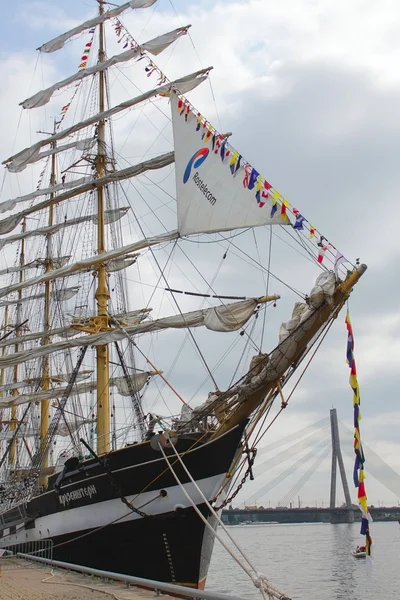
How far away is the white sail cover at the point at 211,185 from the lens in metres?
17.2

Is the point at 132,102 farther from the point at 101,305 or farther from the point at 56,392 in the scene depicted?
the point at 56,392

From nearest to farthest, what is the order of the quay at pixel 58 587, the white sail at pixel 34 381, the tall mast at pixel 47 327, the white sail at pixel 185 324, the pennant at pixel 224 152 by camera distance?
1. the quay at pixel 58 587
2. the pennant at pixel 224 152
3. the white sail at pixel 185 324
4. the tall mast at pixel 47 327
5. the white sail at pixel 34 381

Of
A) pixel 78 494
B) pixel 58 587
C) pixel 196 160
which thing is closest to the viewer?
pixel 58 587

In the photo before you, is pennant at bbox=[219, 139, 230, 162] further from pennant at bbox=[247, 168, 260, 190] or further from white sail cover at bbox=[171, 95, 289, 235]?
pennant at bbox=[247, 168, 260, 190]

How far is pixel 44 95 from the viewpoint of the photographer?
1268 inches

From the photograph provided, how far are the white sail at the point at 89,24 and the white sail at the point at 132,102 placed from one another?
4.73 m

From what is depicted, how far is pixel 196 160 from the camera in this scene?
2000 cm

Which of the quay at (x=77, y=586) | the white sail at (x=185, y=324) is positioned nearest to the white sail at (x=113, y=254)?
the white sail at (x=185, y=324)

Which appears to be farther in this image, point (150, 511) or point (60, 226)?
point (60, 226)

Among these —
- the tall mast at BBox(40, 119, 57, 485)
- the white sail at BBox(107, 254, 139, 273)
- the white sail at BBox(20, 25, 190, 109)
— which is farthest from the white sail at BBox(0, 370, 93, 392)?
the white sail at BBox(20, 25, 190, 109)

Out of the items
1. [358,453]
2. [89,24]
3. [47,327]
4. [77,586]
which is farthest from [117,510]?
[89,24]

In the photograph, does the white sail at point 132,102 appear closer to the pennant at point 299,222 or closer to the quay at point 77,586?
the pennant at point 299,222

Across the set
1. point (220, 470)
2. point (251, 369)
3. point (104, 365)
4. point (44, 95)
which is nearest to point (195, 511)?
point (220, 470)

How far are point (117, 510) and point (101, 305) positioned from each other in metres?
9.31
